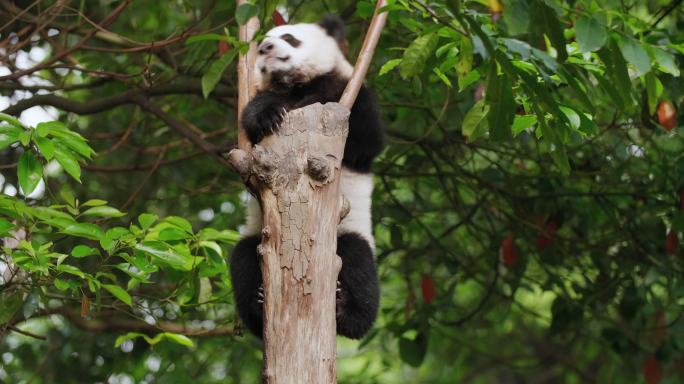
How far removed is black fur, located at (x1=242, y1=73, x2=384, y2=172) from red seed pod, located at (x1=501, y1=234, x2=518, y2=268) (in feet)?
5.89

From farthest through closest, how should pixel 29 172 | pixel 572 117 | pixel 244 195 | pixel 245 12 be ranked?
1. pixel 244 195
2. pixel 572 117
3. pixel 29 172
4. pixel 245 12

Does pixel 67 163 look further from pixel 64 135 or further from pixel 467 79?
pixel 467 79

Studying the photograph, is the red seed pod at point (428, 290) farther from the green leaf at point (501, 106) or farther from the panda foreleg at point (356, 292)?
the green leaf at point (501, 106)

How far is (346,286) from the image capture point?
190 inches

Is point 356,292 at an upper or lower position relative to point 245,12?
A: lower

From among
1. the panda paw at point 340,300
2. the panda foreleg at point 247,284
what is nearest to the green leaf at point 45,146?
the panda foreleg at point 247,284

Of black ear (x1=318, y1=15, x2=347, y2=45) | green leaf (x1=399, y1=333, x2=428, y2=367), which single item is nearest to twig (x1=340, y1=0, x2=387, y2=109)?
black ear (x1=318, y1=15, x2=347, y2=45)

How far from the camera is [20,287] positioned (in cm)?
425

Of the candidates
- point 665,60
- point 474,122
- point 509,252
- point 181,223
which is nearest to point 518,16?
point 665,60

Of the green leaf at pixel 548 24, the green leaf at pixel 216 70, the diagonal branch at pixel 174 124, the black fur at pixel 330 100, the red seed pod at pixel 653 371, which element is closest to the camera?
the green leaf at pixel 548 24

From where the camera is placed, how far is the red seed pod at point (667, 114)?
208 inches

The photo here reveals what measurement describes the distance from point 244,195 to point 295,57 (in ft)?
8.43

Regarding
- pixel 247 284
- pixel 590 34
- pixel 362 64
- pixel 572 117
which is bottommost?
pixel 247 284

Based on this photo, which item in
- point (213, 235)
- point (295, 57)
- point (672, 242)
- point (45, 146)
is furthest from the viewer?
point (672, 242)
